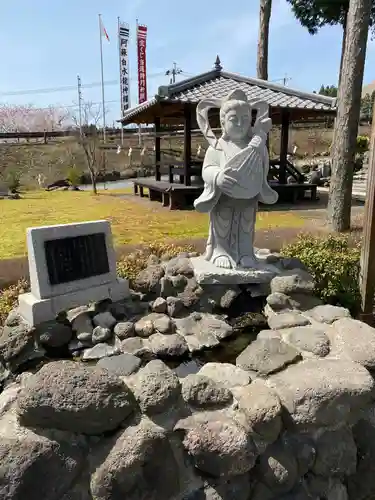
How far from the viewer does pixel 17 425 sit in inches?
84.4

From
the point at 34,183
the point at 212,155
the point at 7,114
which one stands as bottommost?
the point at 34,183

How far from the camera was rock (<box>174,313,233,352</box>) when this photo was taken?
3.73m

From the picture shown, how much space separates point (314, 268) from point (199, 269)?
1437 mm

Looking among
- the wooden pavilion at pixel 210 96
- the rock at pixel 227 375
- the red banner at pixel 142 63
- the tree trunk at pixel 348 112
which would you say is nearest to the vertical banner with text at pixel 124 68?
the red banner at pixel 142 63

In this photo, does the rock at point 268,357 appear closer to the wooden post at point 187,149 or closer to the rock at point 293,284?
the rock at point 293,284

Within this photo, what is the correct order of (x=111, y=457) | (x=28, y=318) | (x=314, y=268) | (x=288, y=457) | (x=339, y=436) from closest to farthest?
(x=111, y=457) < (x=288, y=457) < (x=339, y=436) < (x=28, y=318) < (x=314, y=268)

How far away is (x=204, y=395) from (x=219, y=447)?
12.3 inches

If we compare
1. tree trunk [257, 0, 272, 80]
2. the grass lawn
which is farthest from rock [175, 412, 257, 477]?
tree trunk [257, 0, 272, 80]

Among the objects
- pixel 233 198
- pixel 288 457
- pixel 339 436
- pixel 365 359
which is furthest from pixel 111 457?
pixel 233 198

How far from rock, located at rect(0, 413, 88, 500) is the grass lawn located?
4.64 meters

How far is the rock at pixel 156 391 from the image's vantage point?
2238 mm

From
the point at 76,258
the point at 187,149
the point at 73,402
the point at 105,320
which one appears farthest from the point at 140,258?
the point at 187,149

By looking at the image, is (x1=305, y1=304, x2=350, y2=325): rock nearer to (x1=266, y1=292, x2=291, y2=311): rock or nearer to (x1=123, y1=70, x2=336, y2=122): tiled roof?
(x1=266, y1=292, x2=291, y2=311): rock

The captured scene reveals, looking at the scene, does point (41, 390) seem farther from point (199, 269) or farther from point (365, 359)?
point (199, 269)
